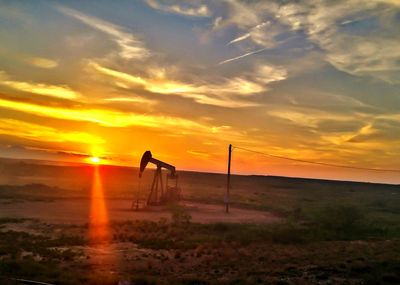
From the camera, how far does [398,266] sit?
1437cm

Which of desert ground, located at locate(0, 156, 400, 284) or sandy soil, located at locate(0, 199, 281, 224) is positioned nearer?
desert ground, located at locate(0, 156, 400, 284)

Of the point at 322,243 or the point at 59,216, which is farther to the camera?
the point at 59,216

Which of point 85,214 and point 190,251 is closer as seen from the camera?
point 190,251

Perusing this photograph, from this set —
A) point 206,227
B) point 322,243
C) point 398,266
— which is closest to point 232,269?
point 398,266

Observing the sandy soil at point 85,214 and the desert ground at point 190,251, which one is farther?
the sandy soil at point 85,214

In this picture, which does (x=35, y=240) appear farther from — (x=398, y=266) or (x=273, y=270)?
(x=398, y=266)

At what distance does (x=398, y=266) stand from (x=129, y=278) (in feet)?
30.8

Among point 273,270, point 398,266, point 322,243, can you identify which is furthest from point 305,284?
point 322,243

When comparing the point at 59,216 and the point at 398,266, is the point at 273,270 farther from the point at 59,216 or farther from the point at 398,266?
the point at 59,216

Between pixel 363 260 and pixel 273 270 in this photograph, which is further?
pixel 363 260

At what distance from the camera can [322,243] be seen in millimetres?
20531

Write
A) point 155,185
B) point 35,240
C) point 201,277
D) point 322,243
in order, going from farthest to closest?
point 155,185, point 322,243, point 35,240, point 201,277

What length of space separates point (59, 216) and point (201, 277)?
17592 millimetres

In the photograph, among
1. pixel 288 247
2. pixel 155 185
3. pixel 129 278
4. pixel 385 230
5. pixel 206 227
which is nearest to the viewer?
pixel 129 278
